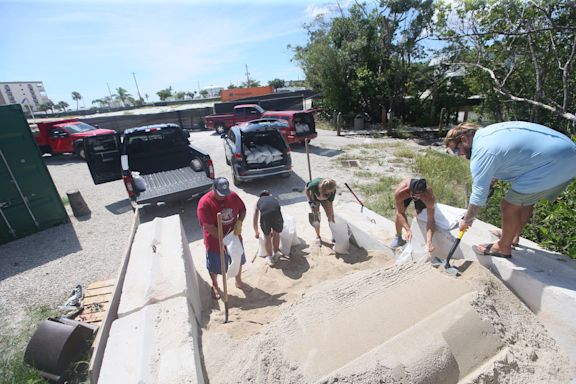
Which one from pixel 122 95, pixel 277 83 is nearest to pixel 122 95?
pixel 122 95

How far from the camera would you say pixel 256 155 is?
25.4ft

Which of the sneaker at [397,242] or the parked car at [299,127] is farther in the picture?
the parked car at [299,127]

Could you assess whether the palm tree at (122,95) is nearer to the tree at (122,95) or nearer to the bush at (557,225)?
the tree at (122,95)

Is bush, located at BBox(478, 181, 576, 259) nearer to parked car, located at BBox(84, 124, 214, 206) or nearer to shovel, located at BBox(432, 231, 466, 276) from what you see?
shovel, located at BBox(432, 231, 466, 276)

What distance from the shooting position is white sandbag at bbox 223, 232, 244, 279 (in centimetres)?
360

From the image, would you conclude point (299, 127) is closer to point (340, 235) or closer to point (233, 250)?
point (340, 235)

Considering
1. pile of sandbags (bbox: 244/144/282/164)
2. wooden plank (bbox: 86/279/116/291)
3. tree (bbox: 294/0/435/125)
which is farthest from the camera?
tree (bbox: 294/0/435/125)

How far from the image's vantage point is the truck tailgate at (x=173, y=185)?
224 inches

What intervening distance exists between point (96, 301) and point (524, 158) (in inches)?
201

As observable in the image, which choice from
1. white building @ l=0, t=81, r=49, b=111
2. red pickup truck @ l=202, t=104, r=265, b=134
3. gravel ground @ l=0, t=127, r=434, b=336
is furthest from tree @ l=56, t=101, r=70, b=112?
gravel ground @ l=0, t=127, r=434, b=336

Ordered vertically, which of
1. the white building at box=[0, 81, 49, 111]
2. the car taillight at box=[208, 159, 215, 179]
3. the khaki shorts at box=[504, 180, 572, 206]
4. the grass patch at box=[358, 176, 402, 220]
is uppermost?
the white building at box=[0, 81, 49, 111]

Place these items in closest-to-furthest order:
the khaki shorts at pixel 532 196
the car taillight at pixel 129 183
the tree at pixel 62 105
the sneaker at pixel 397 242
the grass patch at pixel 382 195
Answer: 1. the khaki shorts at pixel 532 196
2. the sneaker at pixel 397 242
3. the car taillight at pixel 129 183
4. the grass patch at pixel 382 195
5. the tree at pixel 62 105

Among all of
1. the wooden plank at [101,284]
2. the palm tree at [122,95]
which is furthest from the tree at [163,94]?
the wooden plank at [101,284]

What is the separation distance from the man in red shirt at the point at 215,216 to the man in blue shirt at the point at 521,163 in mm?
2652
